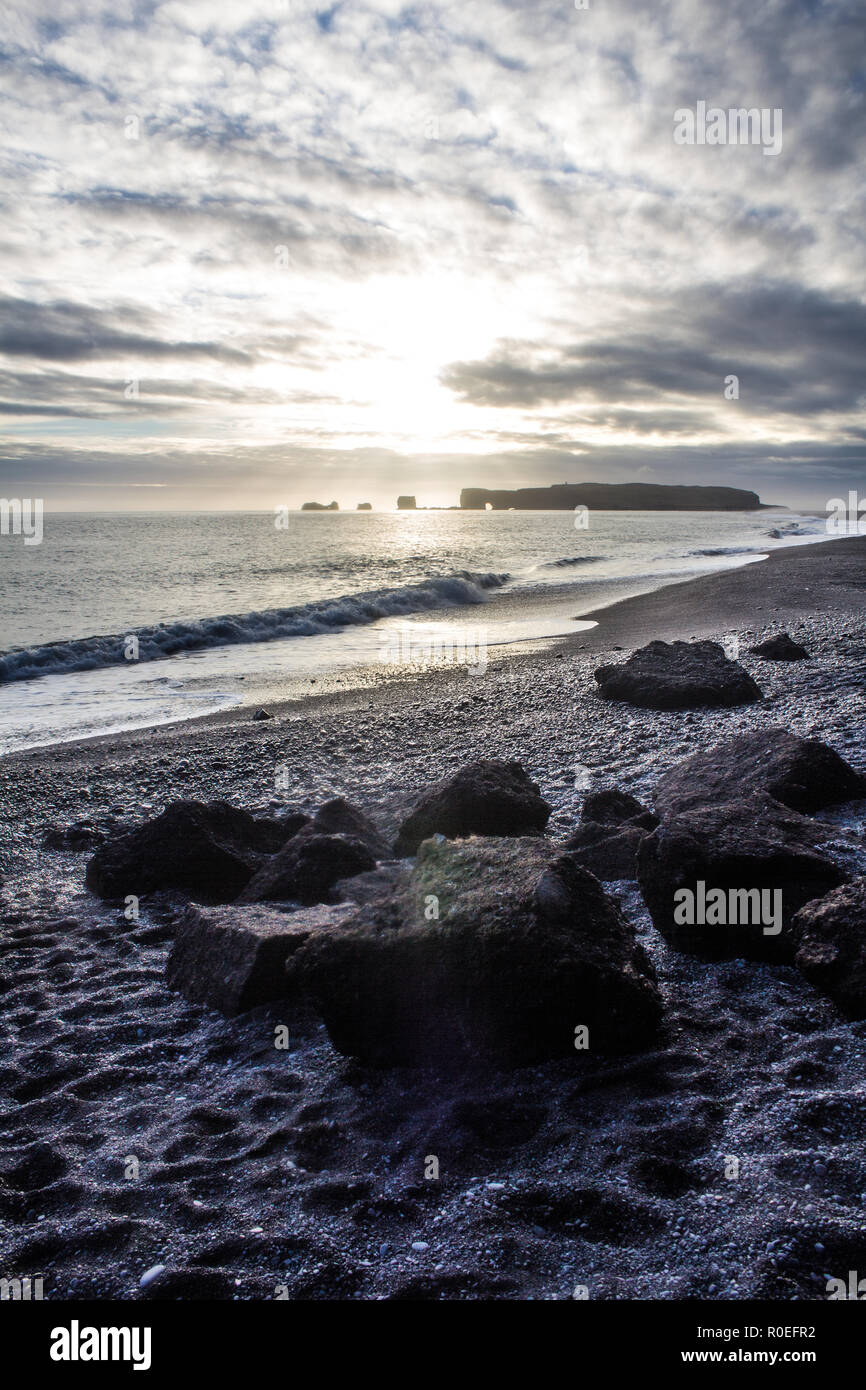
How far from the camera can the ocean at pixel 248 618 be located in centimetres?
1332

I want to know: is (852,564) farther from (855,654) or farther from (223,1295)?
(223,1295)

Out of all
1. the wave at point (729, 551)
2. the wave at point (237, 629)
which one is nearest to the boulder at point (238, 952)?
the wave at point (237, 629)

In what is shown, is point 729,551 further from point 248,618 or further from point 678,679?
point 678,679

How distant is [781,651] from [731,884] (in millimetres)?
7803

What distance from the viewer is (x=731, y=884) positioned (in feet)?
13.1

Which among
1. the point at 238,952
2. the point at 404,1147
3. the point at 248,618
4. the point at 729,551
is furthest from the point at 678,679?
the point at 729,551

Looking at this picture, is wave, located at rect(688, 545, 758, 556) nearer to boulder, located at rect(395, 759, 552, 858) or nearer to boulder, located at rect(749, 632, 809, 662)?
boulder, located at rect(749, 632, 809, 662)

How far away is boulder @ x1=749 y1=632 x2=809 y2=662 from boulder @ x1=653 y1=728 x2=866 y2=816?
17.5ft

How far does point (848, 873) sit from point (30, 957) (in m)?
4.64

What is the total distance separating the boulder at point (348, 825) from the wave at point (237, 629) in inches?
474

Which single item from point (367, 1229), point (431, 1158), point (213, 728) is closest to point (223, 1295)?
point (367, 1229)

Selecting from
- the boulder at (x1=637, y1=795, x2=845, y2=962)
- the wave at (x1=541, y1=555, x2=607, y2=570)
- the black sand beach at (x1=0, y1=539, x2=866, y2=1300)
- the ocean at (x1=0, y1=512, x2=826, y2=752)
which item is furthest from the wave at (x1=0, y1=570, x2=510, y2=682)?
the boulder at (x1=637, y1=795, x2=845, y2=962)

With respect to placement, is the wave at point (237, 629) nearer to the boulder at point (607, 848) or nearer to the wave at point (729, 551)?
the boulder at point (607, 848)

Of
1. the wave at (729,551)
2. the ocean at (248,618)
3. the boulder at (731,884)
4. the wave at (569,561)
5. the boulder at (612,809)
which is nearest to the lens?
the boulder at (731,884)
